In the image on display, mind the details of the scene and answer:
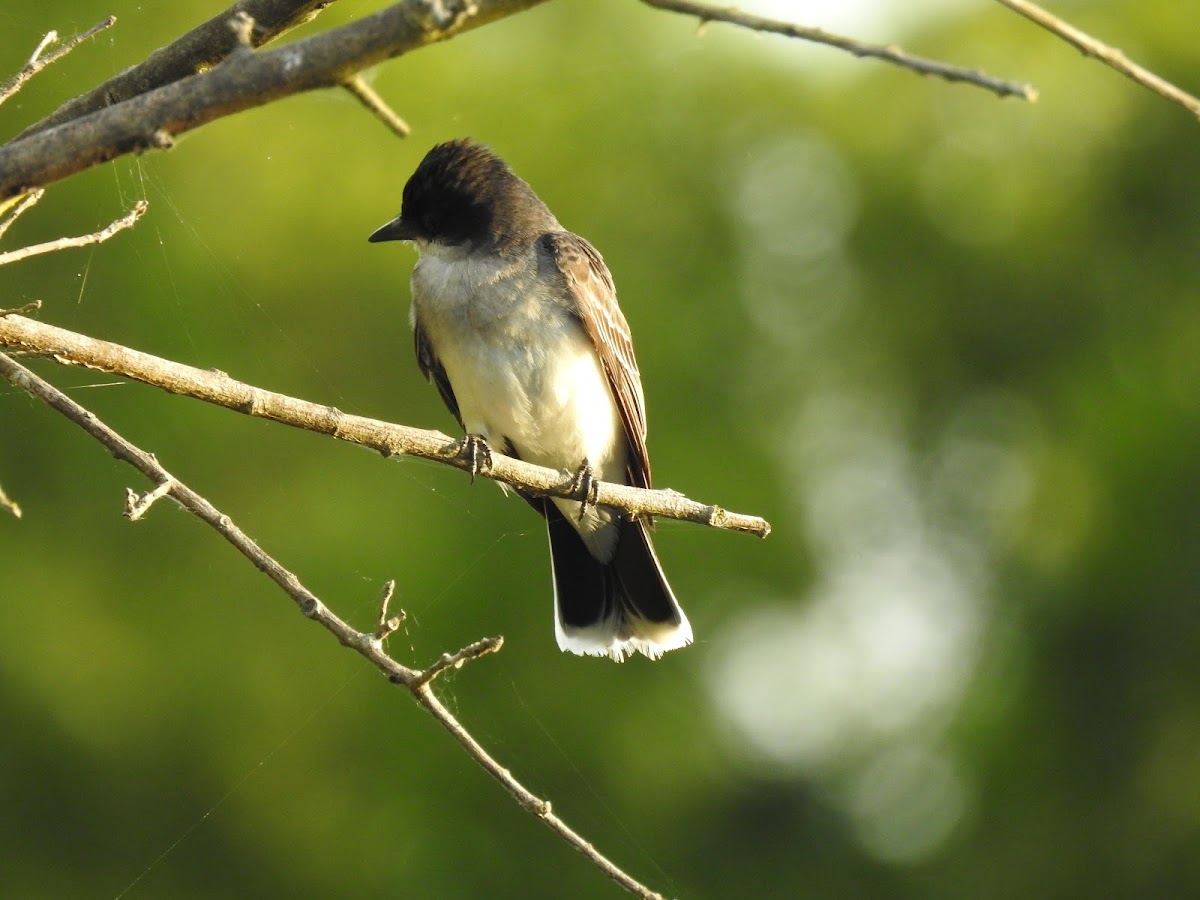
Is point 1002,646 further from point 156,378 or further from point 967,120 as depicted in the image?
point 156,378

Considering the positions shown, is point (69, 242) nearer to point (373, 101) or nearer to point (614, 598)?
point (373, 101)

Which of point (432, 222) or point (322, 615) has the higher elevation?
point (322, 615)

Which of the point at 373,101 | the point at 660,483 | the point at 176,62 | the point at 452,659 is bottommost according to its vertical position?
the point at 660,483

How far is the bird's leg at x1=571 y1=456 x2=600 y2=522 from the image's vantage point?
3889 millimetres

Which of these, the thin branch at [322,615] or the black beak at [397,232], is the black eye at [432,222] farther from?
the thin branch at [322,615]

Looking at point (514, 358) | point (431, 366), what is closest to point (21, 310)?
point (514, 358)

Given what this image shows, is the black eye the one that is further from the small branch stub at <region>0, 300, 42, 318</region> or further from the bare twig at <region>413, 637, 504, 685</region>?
the bare twig at <region>413, 637, 504, 685</region>

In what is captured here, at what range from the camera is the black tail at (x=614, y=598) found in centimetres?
529

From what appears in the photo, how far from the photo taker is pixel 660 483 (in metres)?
11.5

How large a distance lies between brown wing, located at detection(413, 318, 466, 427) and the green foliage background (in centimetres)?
234

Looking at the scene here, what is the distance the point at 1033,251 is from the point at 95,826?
443 inches

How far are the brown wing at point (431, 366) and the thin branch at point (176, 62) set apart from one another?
7.86ft

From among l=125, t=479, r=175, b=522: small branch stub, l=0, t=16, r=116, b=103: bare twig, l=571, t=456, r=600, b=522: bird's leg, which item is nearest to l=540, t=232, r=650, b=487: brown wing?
l=571, t=456, r=600, b=522: bird's leg

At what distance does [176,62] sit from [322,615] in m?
1.05
